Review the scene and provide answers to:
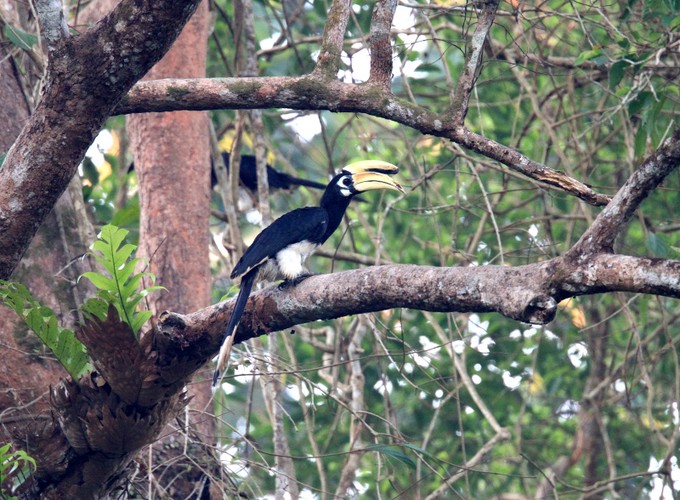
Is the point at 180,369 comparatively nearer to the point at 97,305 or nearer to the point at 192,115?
the point at 97,305

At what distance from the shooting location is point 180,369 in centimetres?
297

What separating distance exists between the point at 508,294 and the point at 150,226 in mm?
2511

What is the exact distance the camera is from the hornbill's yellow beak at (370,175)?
14.3 feet

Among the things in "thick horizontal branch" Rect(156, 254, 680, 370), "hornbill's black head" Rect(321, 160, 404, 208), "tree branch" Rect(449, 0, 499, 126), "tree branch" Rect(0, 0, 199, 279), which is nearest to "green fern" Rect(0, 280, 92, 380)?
"tree branch" Rect(0, 0, 199, 279)

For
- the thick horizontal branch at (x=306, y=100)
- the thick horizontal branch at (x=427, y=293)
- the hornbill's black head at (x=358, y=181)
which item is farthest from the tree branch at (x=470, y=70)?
the hornbill's black head at (x=358, y=181)

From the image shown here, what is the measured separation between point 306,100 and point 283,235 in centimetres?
119

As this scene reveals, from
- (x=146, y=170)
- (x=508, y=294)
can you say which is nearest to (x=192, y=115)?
(x=146, y=170)

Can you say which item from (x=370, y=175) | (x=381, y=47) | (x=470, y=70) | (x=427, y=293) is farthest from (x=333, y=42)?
(x=370, y=175)

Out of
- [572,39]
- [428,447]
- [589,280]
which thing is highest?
Answer: [572,39]

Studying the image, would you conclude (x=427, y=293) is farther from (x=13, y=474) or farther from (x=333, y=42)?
(x=13, y=474)

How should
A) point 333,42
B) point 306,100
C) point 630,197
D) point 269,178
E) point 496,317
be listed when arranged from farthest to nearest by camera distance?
1. point 269,178
2. point 496,317
3. point 333,42
4. point 306,100
5. point 630,197

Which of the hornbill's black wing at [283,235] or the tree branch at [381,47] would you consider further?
the hornbill's black wing at [283,235]

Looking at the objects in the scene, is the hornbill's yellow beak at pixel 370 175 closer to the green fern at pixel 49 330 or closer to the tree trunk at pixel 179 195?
the tree trunk at pixel 179 195

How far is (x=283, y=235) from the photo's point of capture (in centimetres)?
418
